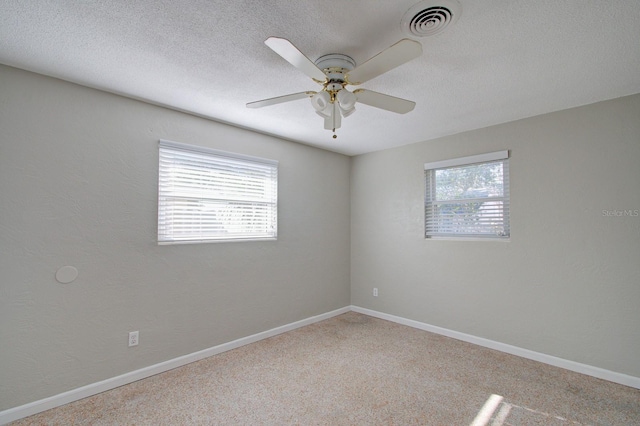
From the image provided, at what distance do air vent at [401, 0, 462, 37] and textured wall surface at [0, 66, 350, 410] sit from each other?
2206 mm

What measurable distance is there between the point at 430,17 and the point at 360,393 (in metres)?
2.55

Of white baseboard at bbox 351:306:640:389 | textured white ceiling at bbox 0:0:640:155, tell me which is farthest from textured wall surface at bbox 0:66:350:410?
white baseboard at bbox 351:306:640:389

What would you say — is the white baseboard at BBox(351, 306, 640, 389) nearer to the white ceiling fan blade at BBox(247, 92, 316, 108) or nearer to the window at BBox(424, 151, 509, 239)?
the window at BBox(424, 151, 509, 239)

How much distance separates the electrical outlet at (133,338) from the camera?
8.04 feet

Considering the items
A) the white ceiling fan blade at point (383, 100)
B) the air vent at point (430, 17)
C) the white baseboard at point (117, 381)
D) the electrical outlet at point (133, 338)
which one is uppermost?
Result: the air vent at point (430, 17)

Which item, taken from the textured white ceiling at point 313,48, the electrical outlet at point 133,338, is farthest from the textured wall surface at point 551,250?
the electrical outlet at point 133,338

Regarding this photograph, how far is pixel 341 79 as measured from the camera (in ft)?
6.28

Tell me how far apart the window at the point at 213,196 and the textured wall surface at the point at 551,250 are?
6.18ft

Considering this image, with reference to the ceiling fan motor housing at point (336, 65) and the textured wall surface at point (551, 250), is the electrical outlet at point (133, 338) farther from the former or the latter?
the textured wall surface at point (551, 250)

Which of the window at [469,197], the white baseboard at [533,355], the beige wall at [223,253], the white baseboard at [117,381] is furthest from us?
the window at [469,197]

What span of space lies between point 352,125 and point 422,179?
1.26 meters

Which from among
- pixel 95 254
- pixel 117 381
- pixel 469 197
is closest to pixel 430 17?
pixel 469 197

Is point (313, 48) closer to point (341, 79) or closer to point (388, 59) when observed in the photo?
point (341, 79)

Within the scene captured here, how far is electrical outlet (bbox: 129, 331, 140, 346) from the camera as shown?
2449 mm
